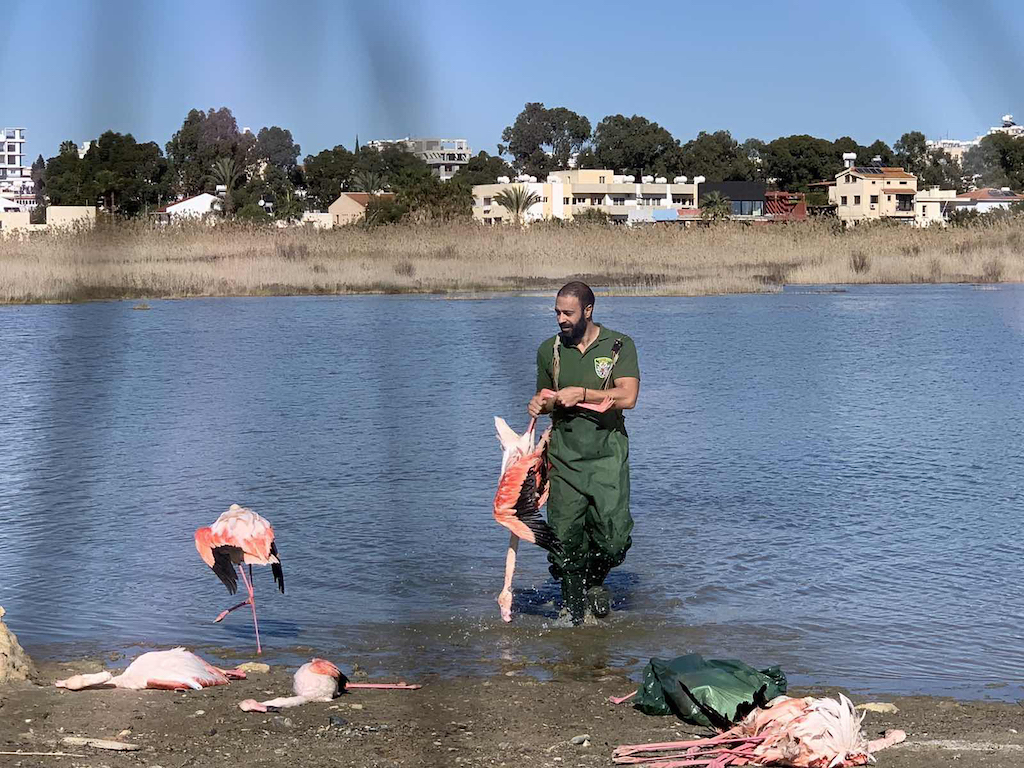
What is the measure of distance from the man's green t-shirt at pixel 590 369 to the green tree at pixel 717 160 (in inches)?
4620

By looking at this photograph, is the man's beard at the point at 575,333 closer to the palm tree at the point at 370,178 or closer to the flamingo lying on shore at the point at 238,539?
the flamingo lying on shore at the point at 238,539

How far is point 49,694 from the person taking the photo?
5309 mm

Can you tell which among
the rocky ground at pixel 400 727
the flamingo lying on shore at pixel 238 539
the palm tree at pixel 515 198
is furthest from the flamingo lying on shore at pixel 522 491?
the palm tree at pixel 515 198

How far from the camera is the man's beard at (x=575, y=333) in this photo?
19.9ft

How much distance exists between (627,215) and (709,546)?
321 feet

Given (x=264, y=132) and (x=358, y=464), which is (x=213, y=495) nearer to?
(x=358, y=464)

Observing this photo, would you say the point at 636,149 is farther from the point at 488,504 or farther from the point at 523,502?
the point at 523,502

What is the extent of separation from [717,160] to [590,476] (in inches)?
4819

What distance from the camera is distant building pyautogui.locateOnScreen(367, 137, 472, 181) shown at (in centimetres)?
178

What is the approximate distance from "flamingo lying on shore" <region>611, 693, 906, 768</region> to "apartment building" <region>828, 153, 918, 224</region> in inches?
3657

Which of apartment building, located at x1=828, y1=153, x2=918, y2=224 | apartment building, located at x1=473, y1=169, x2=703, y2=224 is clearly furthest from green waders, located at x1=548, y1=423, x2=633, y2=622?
apartment building, located at x1=473, y1=169, x2=703, y2=224

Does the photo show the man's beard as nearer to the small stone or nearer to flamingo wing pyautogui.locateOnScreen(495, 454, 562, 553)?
flamingo wing pyautogui.locateOnScreen(495, 454, 562, 553)

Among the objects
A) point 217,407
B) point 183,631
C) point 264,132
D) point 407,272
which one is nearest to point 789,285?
point 407,272

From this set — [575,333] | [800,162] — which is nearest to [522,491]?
[575,333]
